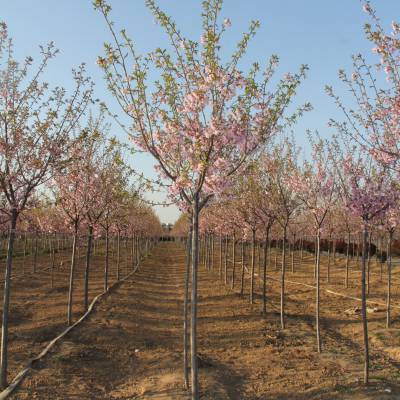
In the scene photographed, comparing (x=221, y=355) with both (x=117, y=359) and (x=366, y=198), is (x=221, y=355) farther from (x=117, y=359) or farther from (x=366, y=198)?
(x=366, y=198)

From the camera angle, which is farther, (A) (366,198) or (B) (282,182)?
(B) (282,182)

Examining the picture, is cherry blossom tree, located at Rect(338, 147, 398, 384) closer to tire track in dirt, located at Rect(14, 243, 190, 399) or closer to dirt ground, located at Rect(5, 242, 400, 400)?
dirt ground, located at Rect(5, 242, 400, 400)

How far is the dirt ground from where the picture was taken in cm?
811

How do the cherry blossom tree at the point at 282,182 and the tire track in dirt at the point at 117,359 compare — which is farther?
the cherry blossom tree at the point at 282,182

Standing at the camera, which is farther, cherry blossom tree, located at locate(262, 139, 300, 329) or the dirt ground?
cherry blossom tree, located at locate(262, 139, 300, 329)

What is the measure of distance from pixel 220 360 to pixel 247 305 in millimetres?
6555

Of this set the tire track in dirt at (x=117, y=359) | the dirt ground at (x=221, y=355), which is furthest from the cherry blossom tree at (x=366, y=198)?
the tire track in dirt at (x=117, y=359)

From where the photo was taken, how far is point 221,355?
1052 cm

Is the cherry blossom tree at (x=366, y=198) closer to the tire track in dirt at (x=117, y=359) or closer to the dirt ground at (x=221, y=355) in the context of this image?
the dirt ground at (x=221, y=355)

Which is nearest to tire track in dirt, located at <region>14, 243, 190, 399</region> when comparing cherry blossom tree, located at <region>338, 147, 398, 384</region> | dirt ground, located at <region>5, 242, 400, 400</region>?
dirt ground, located at <region>5, 242, 400, 400</region>

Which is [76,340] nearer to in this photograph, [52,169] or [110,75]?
[52,169]

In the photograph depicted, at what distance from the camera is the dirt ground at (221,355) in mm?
8109

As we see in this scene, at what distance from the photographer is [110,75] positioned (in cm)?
697

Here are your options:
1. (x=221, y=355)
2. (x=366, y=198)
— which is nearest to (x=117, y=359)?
(x=221, y=355)
